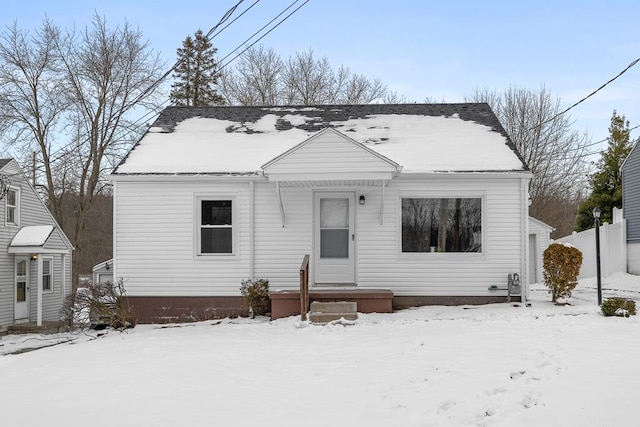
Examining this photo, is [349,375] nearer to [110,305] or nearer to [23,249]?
[110,305]

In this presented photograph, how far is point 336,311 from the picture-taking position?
39.6 ft

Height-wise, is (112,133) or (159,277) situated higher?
(112,133)

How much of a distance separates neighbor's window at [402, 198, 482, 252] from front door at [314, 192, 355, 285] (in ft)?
3.96

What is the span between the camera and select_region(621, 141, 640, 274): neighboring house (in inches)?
904

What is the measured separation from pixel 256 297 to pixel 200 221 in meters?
2.17

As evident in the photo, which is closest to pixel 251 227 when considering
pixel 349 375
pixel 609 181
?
pixel 349 375

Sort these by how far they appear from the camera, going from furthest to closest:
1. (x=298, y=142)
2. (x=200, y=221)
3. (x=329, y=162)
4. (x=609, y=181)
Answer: (x=609, y=181) → (x=298, y=142) → (x=200, y=221) → (x=329, y=162)

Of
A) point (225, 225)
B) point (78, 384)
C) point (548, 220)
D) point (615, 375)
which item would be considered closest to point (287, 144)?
point (225, 225)

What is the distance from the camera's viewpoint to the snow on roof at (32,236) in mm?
22234

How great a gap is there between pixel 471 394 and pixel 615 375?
1.81m

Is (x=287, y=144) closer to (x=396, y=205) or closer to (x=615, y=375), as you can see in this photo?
(x=396, y=205)

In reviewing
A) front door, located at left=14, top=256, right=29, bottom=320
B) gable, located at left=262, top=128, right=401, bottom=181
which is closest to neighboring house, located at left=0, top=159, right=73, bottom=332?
front door, located at left=14, top=256, right=29, bottom=320

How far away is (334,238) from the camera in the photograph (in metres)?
13.7

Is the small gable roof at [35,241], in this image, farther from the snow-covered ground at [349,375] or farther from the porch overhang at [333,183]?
the porch overhang at [333,183]
